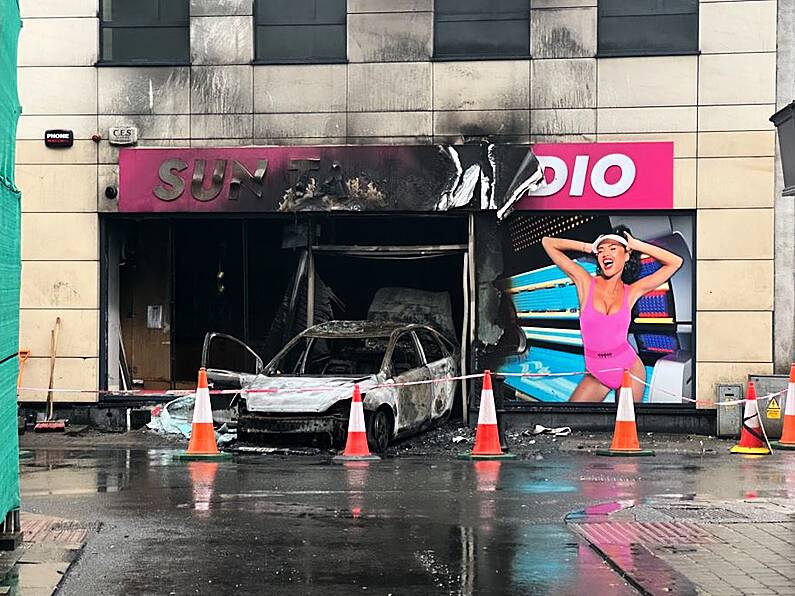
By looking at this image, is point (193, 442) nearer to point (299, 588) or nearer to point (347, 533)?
point (347, 533)

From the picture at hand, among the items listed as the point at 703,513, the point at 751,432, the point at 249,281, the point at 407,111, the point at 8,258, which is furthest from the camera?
the point at 249,281

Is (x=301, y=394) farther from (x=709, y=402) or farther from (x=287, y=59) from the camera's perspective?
(x=709, y=402)

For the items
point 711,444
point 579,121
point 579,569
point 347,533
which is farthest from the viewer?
point 579,121

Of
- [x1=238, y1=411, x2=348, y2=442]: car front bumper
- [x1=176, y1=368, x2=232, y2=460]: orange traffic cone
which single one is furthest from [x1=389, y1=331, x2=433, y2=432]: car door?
[x1=176, y1=368, x2=232, y2=460]: orange traffic cone

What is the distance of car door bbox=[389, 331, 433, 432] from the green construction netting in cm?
793

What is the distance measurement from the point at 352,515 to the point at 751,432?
6.92m

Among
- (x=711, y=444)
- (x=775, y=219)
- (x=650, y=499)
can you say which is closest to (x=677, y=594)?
(x=650, y=499)

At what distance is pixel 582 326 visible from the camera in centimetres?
1872

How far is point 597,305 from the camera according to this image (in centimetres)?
1870

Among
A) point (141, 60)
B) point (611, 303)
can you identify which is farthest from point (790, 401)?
point (141, 60)

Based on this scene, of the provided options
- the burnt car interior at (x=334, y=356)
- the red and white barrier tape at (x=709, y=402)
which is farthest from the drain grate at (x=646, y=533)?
the burnt car interior at (x=334, y=356)

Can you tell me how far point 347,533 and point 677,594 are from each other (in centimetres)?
301

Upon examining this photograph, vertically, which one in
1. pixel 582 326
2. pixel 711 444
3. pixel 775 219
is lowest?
pixel 711 444

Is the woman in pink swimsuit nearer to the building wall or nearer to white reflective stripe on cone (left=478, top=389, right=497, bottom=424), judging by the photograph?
the building wall
